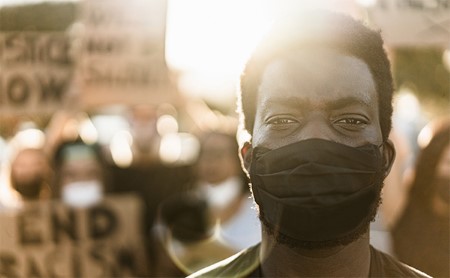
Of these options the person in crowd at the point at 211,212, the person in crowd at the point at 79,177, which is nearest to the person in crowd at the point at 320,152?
the person in crowd at the point at 211,212

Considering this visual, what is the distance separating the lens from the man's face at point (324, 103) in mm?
2281

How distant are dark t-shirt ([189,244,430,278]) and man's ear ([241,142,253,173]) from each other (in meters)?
0.22

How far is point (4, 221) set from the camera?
5516mm

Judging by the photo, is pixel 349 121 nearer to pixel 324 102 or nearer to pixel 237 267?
pixel 324 102

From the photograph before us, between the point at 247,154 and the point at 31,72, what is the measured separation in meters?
4.00

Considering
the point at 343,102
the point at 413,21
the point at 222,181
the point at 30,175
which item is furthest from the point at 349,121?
the point at 30,175

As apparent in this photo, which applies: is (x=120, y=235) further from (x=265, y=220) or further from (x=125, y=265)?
(x=265, y=220)

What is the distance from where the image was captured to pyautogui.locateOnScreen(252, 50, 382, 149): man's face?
7.48ft

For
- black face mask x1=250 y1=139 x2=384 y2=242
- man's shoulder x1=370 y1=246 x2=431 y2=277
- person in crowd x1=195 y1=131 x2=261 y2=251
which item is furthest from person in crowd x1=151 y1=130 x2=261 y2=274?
black face mask x1=250 y1=139 x2=384 y2=242

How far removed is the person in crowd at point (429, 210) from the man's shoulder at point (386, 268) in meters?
1.31

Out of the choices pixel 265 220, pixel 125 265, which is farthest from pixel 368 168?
pixel 125 265

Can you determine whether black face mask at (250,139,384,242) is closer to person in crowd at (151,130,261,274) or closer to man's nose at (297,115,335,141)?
man's nose at (297,115,335,141)

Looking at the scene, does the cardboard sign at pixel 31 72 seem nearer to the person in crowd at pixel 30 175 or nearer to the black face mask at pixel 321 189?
the person in crowd at pixel 30 175

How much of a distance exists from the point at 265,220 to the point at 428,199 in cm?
171
